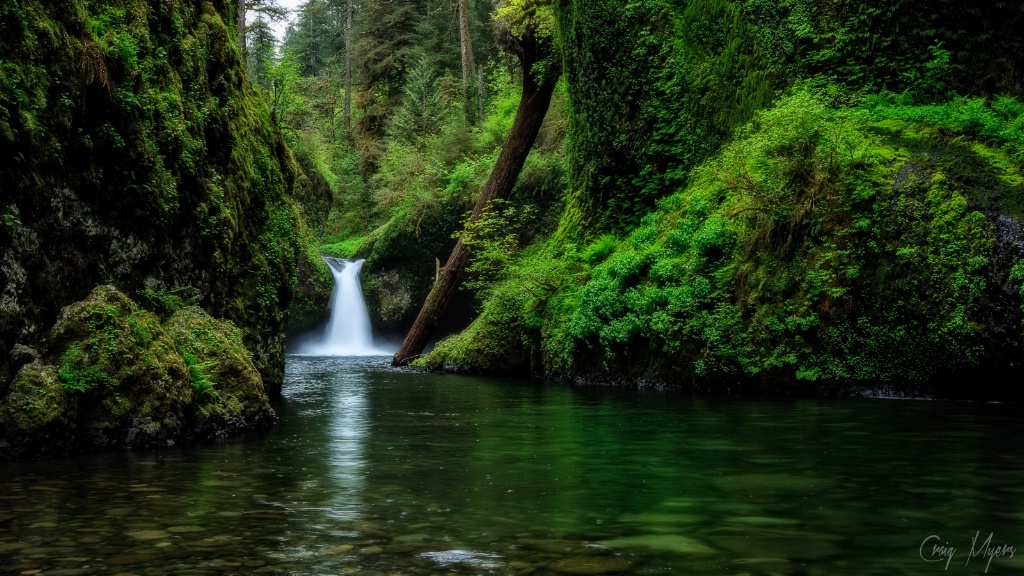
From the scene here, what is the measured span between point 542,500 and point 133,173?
20.2 feet

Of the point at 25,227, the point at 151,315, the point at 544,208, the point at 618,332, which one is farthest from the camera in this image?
the point at 544,208

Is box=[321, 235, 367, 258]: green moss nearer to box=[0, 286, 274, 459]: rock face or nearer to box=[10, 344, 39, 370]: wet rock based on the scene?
box=[0, 286, 274, 459]: rock face

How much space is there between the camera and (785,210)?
1355cm

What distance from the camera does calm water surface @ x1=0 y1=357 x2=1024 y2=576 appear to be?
399 centimetres

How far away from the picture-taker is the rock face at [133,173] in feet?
24.3

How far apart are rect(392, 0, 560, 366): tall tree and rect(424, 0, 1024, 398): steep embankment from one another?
86.9 inches

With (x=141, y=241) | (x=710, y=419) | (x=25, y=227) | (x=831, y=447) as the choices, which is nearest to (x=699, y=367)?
(x=710, y=419)

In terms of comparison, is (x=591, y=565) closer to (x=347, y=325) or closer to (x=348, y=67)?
(x=347, y=325)

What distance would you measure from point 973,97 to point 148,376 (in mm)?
13962

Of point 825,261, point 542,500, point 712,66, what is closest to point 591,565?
point 542,500

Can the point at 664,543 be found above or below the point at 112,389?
below

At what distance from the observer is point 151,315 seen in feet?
28.1

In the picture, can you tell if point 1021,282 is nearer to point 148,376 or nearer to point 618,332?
point 618,332

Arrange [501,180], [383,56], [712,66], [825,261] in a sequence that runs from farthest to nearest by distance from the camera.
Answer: [383,56] → [501,180] → [712,66] → [825,261]
